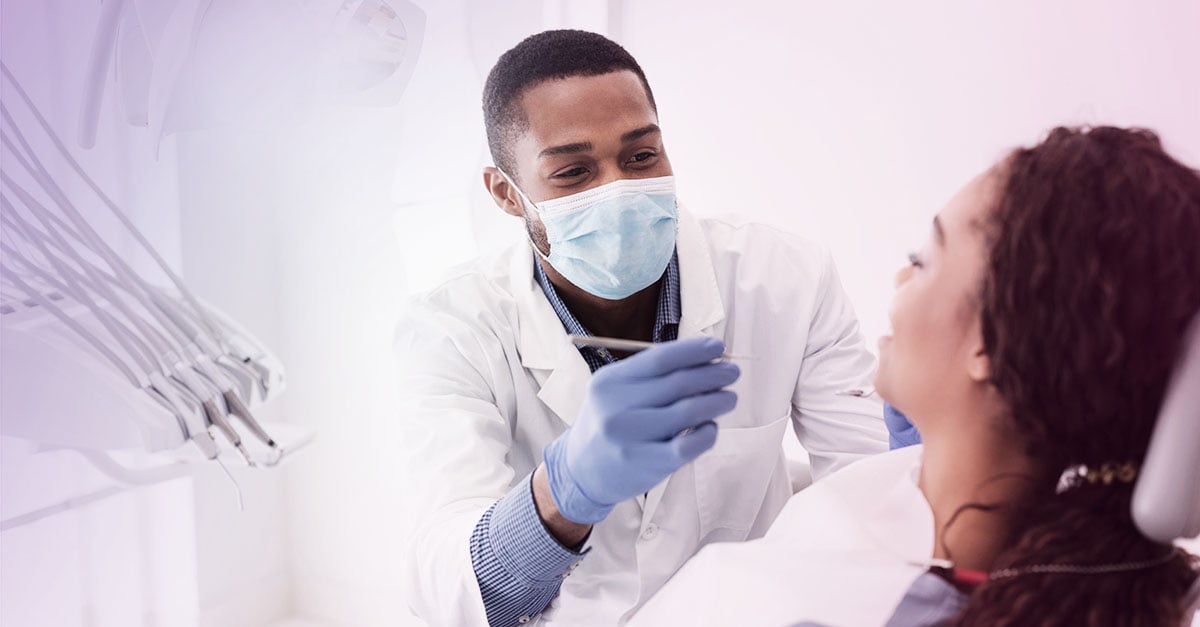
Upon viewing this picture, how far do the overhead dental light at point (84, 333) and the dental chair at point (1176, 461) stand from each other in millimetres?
1362

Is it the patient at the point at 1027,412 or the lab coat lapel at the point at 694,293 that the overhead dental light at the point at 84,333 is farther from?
the patient at the point at 1027,412

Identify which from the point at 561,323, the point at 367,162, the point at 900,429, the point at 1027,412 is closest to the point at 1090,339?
the point at 1027,412

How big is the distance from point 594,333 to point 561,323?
0.35ft

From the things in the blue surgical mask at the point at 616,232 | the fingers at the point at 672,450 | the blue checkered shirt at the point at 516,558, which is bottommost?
the blue checkered shirt at the point at 516,558

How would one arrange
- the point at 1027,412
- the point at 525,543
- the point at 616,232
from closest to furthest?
1. the point at 1027,412
2. the point at 525,543
3. the point at 616,232

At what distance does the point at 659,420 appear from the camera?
1.11 m

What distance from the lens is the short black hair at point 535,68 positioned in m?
1.58

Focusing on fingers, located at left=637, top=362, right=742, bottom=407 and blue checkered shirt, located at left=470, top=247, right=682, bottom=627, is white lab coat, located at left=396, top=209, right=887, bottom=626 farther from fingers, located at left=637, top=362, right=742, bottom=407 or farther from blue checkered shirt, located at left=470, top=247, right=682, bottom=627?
fingers, located at left=637, top=362, right=742, bottom=407

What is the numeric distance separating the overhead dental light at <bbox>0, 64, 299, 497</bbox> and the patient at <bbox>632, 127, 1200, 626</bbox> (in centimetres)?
92

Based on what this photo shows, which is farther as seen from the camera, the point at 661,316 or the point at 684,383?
the point at 661,316

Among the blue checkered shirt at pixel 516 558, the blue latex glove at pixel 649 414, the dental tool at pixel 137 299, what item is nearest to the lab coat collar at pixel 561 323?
the blue checkered shirt at pixel 516 558

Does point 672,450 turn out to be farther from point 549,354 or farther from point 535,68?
point 535,68

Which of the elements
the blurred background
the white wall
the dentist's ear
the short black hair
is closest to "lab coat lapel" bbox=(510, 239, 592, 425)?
the dentist's ear

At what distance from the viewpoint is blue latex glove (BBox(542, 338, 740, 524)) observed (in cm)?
110
